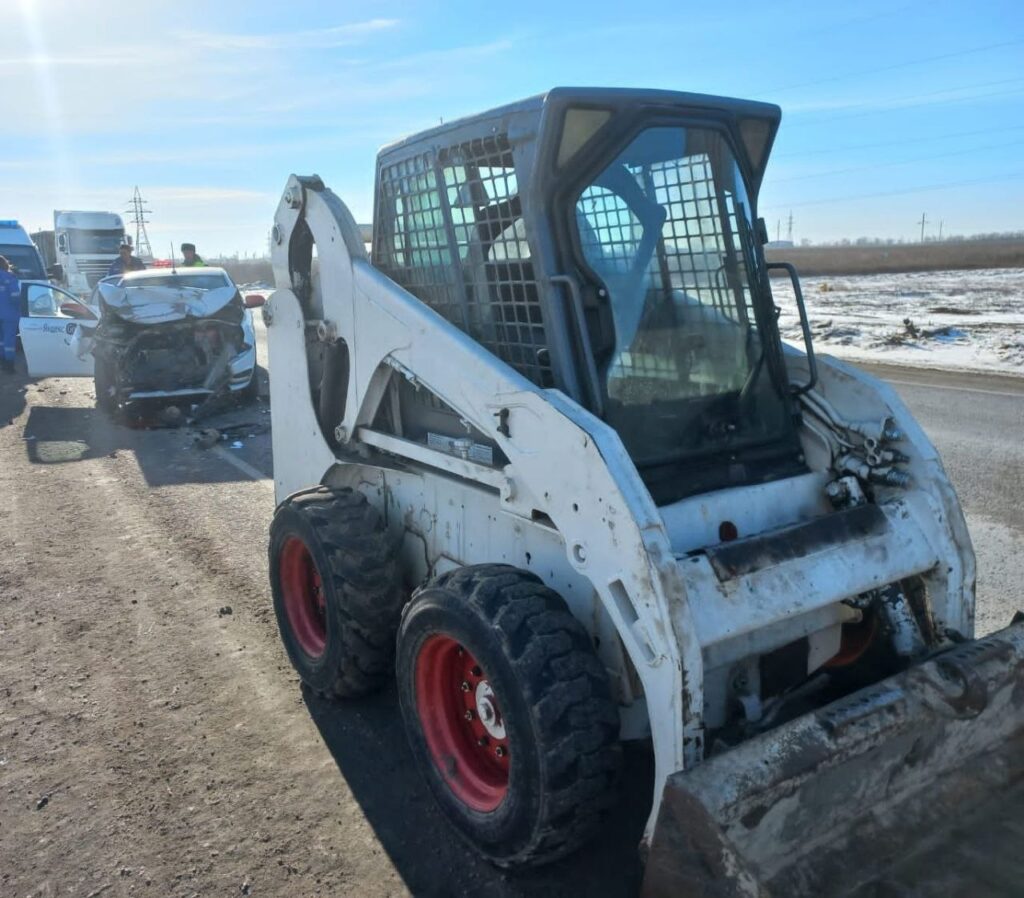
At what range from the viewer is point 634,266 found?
3.37 m

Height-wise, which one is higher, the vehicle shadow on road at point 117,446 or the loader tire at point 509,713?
the loader tire at point 509,713

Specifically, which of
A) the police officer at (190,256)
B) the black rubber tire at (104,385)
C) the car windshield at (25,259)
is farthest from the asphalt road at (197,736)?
the car windshield at (25,259)

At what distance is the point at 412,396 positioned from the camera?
423cm

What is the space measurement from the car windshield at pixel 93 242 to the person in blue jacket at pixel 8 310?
384 inches

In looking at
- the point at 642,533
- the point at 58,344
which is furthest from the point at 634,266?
the point at 58,344

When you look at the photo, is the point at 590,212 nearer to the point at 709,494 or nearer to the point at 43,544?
the point at 709,494

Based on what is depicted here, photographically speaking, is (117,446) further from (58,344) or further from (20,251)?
(20,251)

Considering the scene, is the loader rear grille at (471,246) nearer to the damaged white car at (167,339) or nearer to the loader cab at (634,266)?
the loader cab at (634,266)

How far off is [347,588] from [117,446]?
7175 millimetres

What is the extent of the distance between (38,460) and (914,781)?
907 cm

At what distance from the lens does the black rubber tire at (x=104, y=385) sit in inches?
455

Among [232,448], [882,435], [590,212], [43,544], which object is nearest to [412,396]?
[590,212]

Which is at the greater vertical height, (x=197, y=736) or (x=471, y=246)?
(x=471, y=246)

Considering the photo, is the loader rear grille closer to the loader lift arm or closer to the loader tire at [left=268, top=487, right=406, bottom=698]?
the loader lift arm
